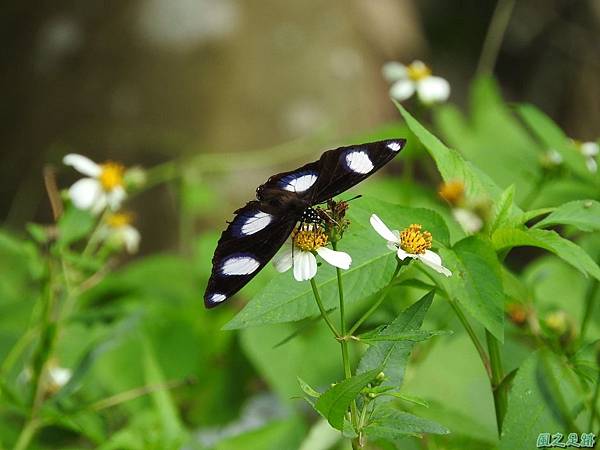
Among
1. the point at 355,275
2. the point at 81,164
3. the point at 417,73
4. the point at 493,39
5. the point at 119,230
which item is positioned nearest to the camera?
the point at 355,275

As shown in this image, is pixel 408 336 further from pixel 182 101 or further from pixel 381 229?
pixel 182 101

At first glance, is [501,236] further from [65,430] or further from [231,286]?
[65,430]

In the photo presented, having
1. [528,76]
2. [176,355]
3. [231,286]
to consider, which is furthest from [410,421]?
[528,76]

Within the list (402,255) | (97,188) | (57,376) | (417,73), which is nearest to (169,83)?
(417,73)

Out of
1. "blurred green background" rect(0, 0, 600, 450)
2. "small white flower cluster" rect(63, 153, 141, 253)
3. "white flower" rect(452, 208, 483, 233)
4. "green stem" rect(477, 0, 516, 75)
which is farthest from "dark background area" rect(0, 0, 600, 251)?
"white flower" rect(452, 208, 483, 233)

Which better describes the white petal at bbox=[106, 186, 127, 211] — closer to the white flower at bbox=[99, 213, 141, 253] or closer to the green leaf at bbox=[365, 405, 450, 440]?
the white flower at bbox=[99, 213, 141, 253]

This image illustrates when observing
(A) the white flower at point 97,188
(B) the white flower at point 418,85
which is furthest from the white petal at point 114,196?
(B) the white flower at point 418,85
